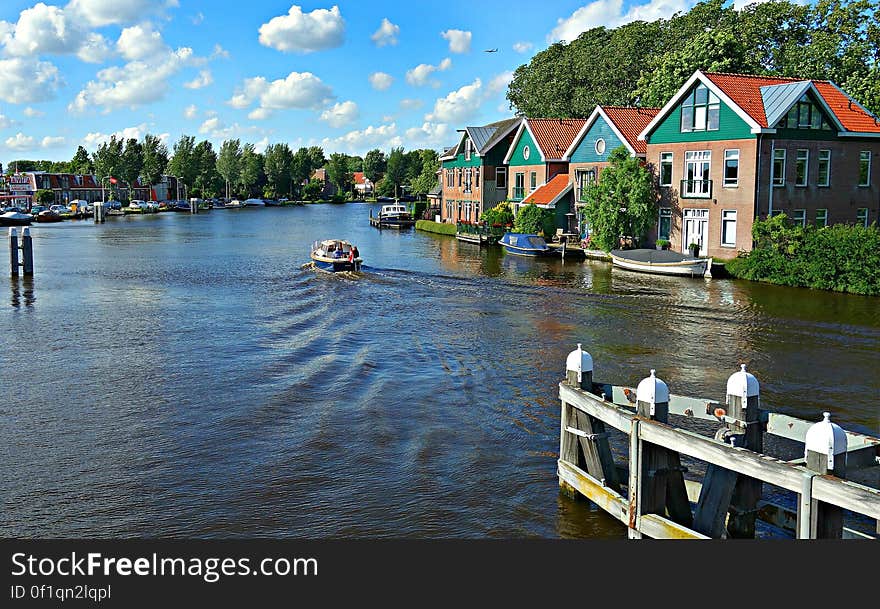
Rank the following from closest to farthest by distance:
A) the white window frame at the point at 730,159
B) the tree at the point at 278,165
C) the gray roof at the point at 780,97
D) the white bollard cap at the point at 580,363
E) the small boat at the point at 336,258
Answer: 1. the white bollard cap at the point at 580,363
2. the gray roof at the point at 780,97
3. the white window frame at the point at 730,159
4. the small boat at the point at 336,258
5. the tree at the point at 278,165

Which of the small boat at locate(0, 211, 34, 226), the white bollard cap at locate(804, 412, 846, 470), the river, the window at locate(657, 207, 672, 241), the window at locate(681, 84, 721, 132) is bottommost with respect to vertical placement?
the river

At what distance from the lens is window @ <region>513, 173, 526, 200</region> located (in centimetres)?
6875

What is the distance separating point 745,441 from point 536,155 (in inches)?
2232

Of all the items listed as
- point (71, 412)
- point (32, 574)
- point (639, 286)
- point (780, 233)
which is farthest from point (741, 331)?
point (32, 574)

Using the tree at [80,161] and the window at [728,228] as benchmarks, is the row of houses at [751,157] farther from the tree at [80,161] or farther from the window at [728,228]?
the tree at [80,161]

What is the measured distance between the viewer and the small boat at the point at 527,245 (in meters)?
54.3

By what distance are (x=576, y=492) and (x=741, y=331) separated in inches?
654

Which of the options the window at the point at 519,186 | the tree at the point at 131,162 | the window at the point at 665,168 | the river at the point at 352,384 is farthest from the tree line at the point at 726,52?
the tree at the point at 131,162

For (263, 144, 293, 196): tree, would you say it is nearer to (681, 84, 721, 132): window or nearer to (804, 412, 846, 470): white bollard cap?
(681, 84, 721, 132): window

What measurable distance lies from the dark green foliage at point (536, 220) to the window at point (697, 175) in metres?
12.7

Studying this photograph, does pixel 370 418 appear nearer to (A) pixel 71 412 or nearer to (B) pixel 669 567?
(A) pixel 71 412

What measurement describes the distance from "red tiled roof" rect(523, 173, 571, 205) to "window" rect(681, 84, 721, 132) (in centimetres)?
1285

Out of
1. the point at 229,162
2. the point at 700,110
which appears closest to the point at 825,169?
the point at 700,110

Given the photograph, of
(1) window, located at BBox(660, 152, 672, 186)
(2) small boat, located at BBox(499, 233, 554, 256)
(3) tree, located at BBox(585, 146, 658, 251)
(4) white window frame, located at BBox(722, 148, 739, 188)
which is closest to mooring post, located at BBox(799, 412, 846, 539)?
(4) white window frame, located at BBox(722, 148, 739, 188)
